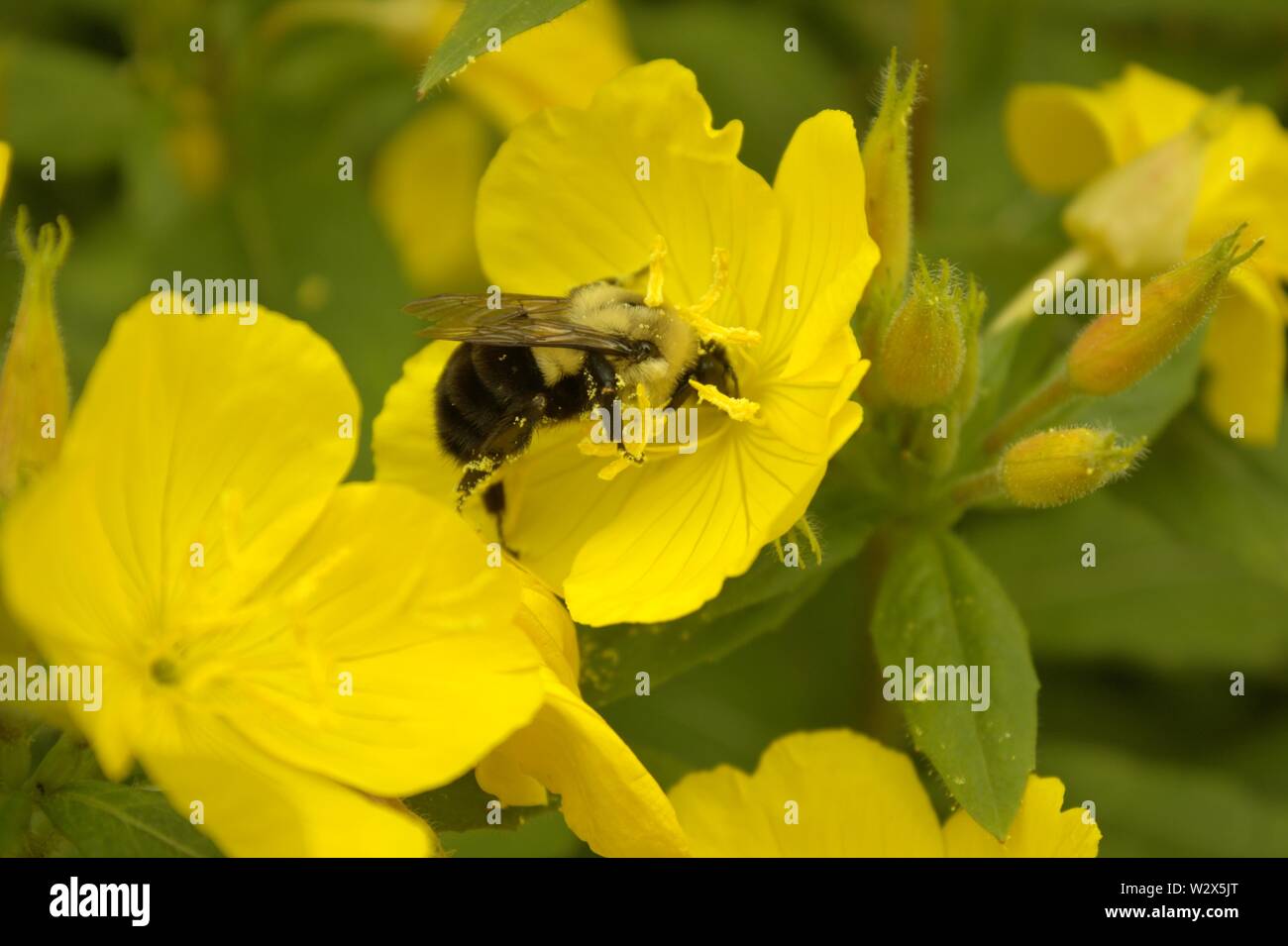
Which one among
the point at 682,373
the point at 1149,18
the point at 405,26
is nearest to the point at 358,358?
the point at 405,26

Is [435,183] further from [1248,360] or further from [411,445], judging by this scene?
[1248,360]

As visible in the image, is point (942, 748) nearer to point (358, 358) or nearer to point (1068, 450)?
point (1068, 450)

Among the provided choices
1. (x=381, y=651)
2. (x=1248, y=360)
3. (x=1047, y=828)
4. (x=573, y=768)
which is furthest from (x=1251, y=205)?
(x=381, y=651)

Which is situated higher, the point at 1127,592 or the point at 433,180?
the point at 433,180

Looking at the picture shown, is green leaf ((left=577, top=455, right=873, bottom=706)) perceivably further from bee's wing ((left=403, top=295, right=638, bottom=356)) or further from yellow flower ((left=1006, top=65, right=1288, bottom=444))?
yellow flower ((left=1006, top=65, right=1288, bottom=444))

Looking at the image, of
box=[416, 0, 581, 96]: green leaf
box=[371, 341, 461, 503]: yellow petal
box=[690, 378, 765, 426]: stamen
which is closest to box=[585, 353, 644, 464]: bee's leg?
box=[690, 378, 765, 426]: stamen

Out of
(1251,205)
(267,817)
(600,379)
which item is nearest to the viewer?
(267,817)
